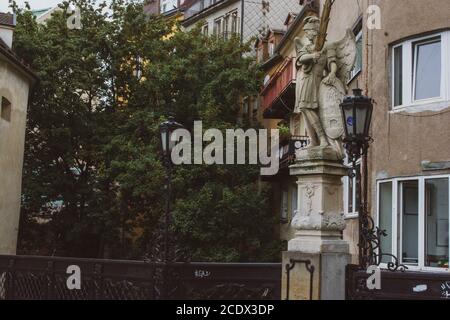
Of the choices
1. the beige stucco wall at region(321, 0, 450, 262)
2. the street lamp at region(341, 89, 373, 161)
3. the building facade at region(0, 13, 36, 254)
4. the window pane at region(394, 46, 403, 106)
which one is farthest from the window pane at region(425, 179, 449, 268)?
the building facade at region(0, 13, 36, 254)

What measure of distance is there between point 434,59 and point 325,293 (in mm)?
7848

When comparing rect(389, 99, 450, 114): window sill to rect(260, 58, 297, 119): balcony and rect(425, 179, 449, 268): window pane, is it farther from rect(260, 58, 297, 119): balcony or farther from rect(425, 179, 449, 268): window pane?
rect(260, 58, 297, 119): balcony

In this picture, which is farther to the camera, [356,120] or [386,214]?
[386,214]

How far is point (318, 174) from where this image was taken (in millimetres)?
8555

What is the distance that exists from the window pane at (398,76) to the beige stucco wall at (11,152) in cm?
1291

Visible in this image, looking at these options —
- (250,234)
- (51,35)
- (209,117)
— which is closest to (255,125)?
(209,117)

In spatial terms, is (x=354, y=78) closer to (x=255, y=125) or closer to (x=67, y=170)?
(x=255, y=125)

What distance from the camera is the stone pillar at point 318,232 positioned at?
8203 mm

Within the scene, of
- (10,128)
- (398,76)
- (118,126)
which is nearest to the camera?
(398,76)

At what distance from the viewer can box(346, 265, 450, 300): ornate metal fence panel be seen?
739 cm

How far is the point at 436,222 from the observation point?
1356cm

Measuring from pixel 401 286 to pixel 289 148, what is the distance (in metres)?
15.6

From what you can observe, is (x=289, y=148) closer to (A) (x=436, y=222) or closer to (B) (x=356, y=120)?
(A) (x=436, y=222)

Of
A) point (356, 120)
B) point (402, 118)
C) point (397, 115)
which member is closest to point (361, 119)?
point (356, 120)
